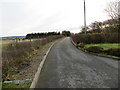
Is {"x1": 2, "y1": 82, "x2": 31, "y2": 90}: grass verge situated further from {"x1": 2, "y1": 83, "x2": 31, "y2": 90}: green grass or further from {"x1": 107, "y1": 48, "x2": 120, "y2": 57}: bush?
{"x1": 107, "y1": 48, "x2": 120, "y2": 57}: bush

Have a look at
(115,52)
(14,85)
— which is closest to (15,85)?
(14,85)

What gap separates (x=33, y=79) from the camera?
5.51 meters

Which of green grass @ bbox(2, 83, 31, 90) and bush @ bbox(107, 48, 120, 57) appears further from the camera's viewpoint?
bush @ bbox(107, 48, 120, 57)

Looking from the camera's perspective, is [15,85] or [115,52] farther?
[115,52]

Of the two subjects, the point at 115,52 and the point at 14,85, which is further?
the point at 115,52

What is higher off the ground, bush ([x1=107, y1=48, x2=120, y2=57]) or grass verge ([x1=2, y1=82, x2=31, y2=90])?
bush ([x1=107, y1=48, x2=120, y2=57])

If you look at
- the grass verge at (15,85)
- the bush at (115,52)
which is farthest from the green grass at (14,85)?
the bush at (115,52)

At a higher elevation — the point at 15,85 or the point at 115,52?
the point at 115,52

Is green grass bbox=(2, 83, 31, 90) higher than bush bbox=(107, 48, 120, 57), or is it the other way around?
bush bbox=(107, 48, 120, 57)

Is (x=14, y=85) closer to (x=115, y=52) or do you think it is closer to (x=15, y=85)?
(x=15, y=85)

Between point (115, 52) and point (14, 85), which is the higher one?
point (115, 52)

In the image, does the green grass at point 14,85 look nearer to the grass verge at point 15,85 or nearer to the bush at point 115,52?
the grass verge at point 15,85

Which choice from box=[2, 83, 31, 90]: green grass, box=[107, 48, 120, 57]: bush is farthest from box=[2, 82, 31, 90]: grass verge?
Answer: box=[107, 48, 120, 57]: bush

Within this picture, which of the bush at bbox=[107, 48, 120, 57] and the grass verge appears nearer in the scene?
the grass verge
